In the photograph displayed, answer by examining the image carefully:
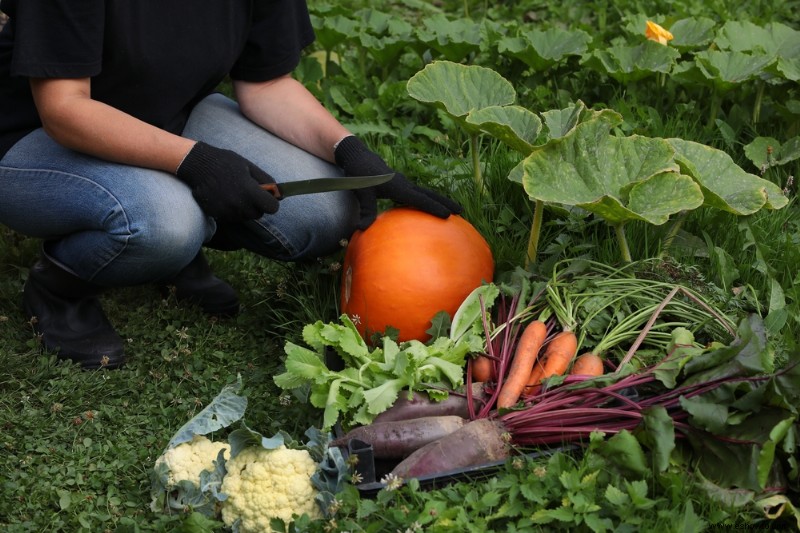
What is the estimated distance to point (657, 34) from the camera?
3977mm

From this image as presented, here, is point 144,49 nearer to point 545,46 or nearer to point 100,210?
point 100,210

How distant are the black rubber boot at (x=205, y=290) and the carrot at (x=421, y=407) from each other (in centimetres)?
105

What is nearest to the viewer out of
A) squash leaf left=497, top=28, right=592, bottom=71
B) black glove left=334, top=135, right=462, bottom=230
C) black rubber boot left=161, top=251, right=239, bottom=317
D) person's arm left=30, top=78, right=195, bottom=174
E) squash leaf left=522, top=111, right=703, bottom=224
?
squash leaf left=522, top=111, right=703, bottom=224

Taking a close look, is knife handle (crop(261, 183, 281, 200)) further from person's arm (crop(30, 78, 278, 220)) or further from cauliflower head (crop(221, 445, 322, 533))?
cauliflower head (crop(221, 445, 322, 533))

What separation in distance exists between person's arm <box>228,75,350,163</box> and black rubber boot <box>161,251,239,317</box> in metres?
0.53

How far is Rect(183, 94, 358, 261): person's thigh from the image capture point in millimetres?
3209

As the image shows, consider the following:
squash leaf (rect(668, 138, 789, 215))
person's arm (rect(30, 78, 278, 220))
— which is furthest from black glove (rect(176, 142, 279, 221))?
squash leaf (rect(668, 138, 789, 215))

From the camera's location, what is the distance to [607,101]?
427cm

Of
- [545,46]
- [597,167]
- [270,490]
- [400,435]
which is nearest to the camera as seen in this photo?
[270,490]

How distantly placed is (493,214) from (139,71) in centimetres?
129

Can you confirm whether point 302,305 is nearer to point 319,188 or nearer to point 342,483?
point 319,188

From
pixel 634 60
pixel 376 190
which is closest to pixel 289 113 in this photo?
pixel 376 190

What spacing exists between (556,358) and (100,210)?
4.51 feet

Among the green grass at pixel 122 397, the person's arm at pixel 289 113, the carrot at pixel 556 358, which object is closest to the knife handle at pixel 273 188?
the person's arm at pixel 289 113
